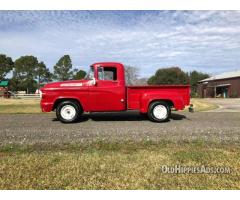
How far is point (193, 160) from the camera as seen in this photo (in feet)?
15.8

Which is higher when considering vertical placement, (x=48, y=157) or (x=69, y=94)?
(x=69, y=94)

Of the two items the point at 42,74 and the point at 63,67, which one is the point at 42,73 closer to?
the point at 42,74

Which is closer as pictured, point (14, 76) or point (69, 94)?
point (69, 94)

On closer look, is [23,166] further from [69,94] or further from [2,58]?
[2,58]

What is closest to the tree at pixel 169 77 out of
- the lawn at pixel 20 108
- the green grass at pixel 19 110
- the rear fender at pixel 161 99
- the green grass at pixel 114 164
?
the lawn at pixel 20 108

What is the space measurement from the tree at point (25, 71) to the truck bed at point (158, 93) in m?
61.5

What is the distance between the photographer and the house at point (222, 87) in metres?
52.4

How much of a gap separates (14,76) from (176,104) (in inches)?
2580

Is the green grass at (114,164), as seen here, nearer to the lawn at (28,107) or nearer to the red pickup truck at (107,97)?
the red pickup truck at (107,97)

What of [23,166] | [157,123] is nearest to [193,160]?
[23,166]

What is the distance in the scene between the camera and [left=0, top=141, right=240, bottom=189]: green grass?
381 cm

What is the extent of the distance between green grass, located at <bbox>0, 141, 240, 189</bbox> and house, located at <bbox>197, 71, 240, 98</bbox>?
1974 inches

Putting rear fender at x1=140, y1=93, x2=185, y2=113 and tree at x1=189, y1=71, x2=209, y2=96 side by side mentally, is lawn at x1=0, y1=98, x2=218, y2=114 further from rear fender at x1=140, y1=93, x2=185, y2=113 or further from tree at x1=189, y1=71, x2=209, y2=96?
tree at x1=189, y1=71, x2=209, y2=96

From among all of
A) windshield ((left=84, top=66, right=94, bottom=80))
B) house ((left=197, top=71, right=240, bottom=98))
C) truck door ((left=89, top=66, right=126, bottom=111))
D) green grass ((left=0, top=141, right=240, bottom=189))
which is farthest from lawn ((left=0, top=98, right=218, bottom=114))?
house ((left=197, top=71, right=240, bottom=98))
